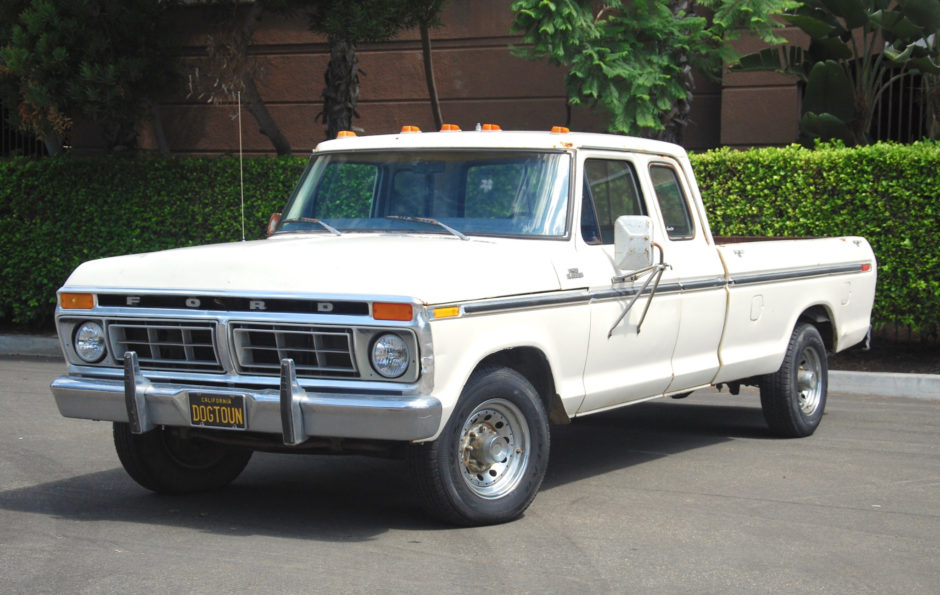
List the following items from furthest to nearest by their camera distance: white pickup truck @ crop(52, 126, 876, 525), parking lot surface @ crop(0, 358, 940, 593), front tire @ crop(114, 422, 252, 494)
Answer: front tire @ crop(114, 422, 252, 494) < white pickup truck @ crop(52, 126, 876, 525) < parking lot surface @ crop(0, 358, 940, 593)

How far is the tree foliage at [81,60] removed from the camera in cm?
1440

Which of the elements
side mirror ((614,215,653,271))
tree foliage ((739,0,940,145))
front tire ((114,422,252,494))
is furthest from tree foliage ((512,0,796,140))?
front tire ((114,422,252,494))

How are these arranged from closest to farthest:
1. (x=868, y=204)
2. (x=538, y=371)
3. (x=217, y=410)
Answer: (x=217, y=410) < (x=538, y=371) < (x=868, y=204)

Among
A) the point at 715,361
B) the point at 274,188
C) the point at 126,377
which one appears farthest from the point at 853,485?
the point at 274,188

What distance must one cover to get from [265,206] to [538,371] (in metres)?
8.59

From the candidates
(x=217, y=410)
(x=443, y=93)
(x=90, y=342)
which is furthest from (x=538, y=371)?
(x=443, y=93)

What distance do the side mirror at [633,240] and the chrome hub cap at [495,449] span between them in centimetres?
117

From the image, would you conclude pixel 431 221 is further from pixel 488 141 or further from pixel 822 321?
pixel 822 321

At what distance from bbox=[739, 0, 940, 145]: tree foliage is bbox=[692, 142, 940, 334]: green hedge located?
1.49 metres

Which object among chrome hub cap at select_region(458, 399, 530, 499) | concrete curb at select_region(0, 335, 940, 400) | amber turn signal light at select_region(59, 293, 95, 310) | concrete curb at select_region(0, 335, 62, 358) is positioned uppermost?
amber turn signal light at select_region(59, 293, 95, 310)

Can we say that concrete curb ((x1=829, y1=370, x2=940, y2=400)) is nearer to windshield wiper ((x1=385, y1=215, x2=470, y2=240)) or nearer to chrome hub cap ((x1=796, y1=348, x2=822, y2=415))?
chrome hub cap ((x1=796, y1=348, x2=822, y2=415))

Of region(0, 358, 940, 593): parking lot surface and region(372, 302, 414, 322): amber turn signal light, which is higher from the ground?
region(372, 302, 414, 322): amber turn signal light

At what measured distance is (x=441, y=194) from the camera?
284 inches

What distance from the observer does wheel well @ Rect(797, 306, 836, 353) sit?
9320mm
